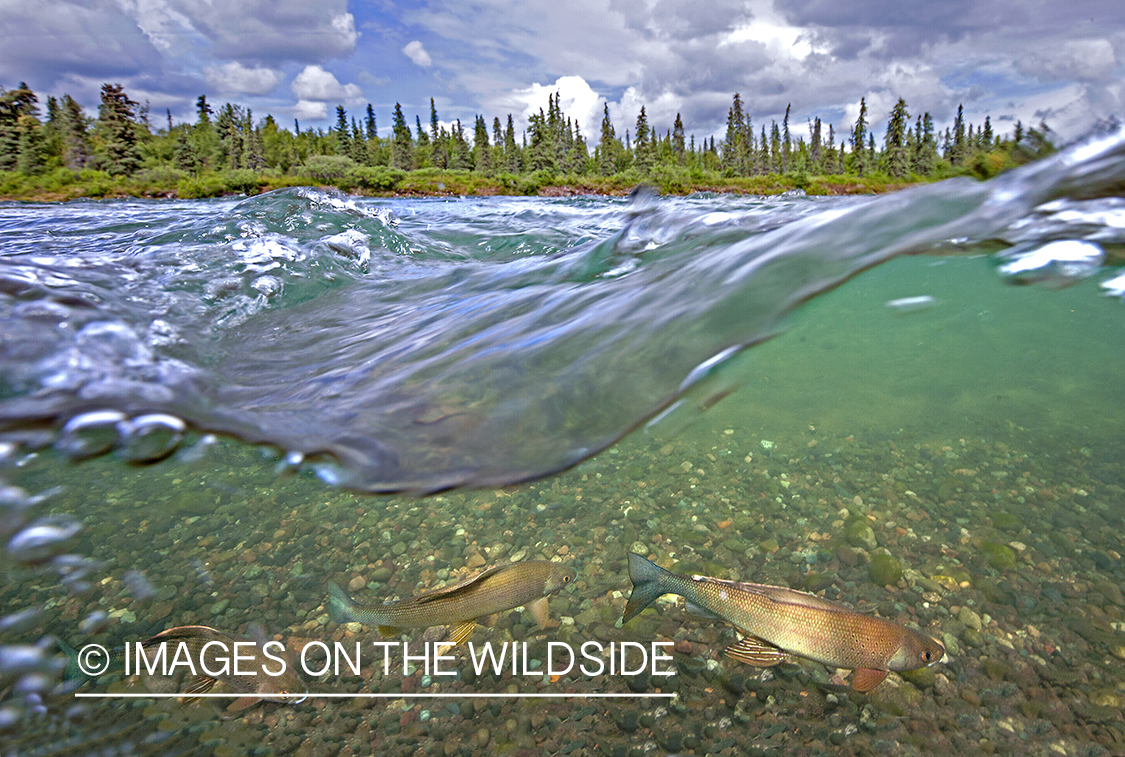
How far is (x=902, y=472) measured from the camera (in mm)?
4914

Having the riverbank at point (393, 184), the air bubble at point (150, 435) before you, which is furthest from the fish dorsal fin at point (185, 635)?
the riverbank at point (393, 184)

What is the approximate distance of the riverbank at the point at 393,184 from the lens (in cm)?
3731

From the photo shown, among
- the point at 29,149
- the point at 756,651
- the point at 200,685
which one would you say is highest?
the point at 29,149

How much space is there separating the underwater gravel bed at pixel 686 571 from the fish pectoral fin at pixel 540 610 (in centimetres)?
9

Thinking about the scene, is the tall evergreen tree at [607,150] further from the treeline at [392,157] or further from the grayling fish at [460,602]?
the grayling fish at [460,602]

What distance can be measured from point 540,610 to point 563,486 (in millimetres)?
1820

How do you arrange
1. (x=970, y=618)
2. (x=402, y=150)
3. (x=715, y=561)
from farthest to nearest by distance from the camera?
(x=402, y=150) < (x=715, y=561) < (x=970, y=618)

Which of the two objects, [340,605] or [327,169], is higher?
[327,169]

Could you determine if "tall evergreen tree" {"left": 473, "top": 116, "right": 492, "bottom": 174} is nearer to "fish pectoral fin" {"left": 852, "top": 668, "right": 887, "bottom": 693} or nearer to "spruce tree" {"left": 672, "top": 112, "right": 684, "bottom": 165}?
"spruce tree" {"left": 672, "top": 112, "right": 684, "bottom": 165}

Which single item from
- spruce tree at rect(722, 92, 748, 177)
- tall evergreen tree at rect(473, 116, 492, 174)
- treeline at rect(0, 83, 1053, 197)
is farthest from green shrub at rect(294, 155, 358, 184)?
spruce tree at rect(722, 92, 748, 177)

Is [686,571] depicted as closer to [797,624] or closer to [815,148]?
[797,624]

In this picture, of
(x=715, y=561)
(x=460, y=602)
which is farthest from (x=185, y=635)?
(x=715, y=561)

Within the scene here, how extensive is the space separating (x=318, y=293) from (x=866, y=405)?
7816 mm

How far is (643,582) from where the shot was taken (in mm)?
2205
